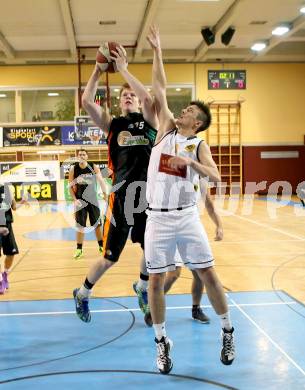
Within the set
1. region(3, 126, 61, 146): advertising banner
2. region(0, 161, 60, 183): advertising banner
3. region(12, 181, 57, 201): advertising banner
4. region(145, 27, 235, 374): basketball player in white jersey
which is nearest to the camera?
region(145, 27, 235, 374): basketball player in white jersey

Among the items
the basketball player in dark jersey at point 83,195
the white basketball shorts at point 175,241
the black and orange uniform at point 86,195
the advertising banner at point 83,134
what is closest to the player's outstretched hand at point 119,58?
the white basketball shorts at point 175,241

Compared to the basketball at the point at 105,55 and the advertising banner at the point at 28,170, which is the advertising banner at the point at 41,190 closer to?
the advertising banner at the point at 28,170

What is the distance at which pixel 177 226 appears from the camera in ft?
12.3

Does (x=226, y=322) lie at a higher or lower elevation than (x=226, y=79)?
lower

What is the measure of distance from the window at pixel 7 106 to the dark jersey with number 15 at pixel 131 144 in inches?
804

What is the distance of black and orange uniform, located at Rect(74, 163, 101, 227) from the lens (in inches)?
360

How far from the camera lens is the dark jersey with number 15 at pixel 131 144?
4.73m

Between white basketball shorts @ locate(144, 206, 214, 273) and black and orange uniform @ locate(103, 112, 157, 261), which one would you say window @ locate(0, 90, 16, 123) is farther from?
white basketball shorts @ locate(144, 206, 214, 273)

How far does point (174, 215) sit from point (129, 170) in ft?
3.64

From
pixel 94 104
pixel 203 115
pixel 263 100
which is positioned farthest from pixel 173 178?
pixel 263 100

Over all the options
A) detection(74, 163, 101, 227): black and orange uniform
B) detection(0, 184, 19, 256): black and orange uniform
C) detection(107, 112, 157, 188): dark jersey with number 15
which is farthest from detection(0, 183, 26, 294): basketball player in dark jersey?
detection(74, 163, 101, 227): black and orange uniform

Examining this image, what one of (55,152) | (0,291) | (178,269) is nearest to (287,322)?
(178,269)

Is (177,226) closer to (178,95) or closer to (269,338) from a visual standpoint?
(269,338)

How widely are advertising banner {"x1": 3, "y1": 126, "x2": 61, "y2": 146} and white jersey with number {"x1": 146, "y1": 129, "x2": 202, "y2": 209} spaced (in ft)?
66.8
